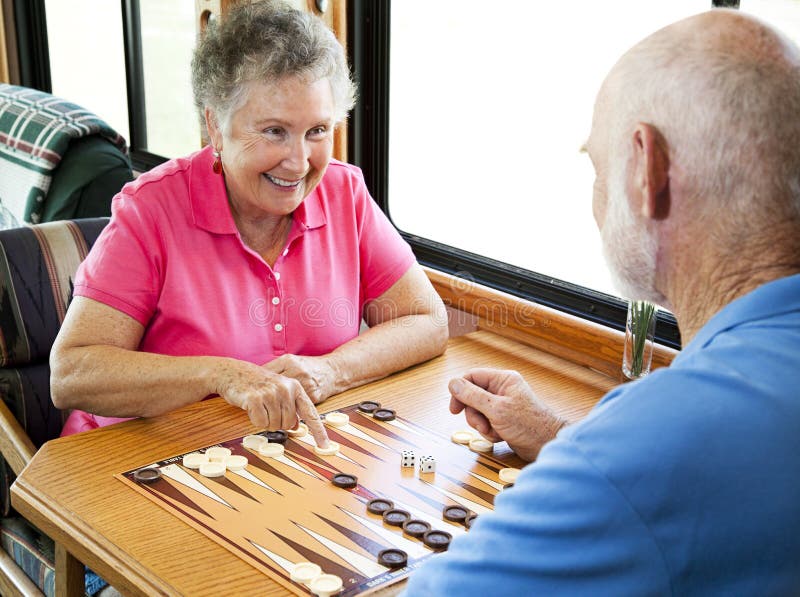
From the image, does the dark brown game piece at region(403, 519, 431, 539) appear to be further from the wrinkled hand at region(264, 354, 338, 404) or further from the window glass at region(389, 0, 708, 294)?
the window glass at region(389, 0, 708, 294)

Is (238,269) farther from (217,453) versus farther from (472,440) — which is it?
(472,440)

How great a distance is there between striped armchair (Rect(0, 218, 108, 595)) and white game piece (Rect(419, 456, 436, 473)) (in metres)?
0.95

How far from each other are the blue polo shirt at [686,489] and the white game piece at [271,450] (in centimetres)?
89

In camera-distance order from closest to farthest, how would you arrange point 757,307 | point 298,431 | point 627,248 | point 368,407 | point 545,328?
point 757,307 < point 627,248 < point 298,431 < point 368,407 < point 545,328

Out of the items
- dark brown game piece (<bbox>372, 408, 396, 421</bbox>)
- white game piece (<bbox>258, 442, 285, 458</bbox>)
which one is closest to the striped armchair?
white game piece (<bbox>258, 442, 285, 458</bbox>)

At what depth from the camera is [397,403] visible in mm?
2072

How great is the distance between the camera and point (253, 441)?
72.2 inches

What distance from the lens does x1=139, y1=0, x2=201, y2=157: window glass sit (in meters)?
3.96

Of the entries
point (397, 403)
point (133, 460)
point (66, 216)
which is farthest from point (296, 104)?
point (66, 216)

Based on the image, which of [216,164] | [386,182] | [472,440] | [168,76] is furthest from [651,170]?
[168,76]

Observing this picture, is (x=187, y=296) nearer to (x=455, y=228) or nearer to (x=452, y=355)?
(x=452, y=355)

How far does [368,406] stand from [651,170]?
1082mm

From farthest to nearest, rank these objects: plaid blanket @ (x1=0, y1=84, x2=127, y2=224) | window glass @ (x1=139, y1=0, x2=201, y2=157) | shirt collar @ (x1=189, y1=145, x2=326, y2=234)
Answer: window glass @ (x1=139, y1=0, x2=201, y2=157), plaid blanket @ (x1=0, y1=84, x2=127, y2=224), shirt collar @ (x1=189, y1=145, x2=326, y2=234)

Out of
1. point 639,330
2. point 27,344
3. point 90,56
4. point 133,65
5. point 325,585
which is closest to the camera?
point 325,585
